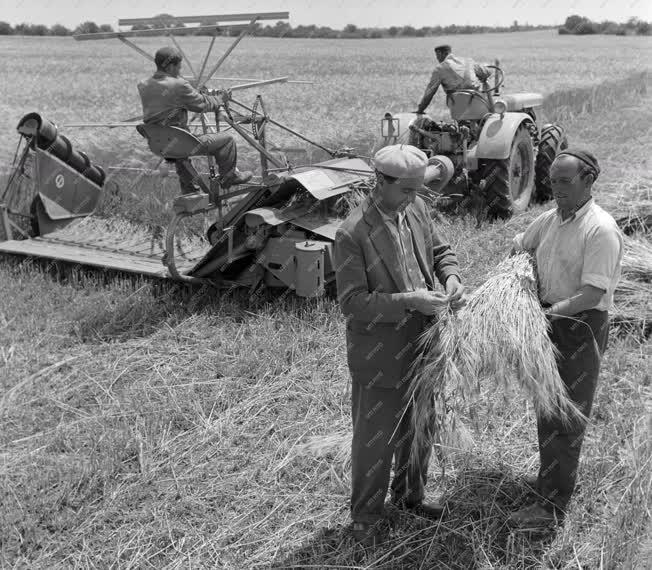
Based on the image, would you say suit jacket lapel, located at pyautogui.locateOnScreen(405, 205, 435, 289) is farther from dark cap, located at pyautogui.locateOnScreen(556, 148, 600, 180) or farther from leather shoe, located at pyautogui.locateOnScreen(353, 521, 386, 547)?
leather shoe, located at pyautogui.locateOnScreen(353, 521, 386, 547)

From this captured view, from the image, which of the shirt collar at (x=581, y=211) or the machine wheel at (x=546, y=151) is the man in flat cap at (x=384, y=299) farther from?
the machine wheel at (x=546, y=151)

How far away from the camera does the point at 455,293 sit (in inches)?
108

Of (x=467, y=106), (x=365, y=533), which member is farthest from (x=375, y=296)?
(x=467, y=106)

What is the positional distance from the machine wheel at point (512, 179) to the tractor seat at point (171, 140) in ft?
10.9

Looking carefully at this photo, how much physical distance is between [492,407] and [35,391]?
2777 mm

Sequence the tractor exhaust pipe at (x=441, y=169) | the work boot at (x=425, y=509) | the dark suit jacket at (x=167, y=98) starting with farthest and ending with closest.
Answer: the tractor exhaust pipe at (x=441, y=169) → the dark suit jacket at (x=167, y=98) → the work boot at (x=425, y=509)

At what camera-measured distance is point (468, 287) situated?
556cm

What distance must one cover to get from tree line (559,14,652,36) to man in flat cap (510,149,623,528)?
219 ft

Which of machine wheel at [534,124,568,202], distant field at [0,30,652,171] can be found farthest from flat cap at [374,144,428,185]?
distant field at [0,30,652,171]

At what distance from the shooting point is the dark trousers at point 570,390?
2.77m

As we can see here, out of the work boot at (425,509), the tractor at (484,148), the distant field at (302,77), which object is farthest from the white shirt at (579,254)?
the distant field at (302,77)

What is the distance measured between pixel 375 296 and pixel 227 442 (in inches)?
61.8

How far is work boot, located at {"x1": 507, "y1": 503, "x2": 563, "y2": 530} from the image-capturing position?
2.96m

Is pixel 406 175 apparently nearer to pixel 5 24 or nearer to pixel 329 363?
pixel 329 363
